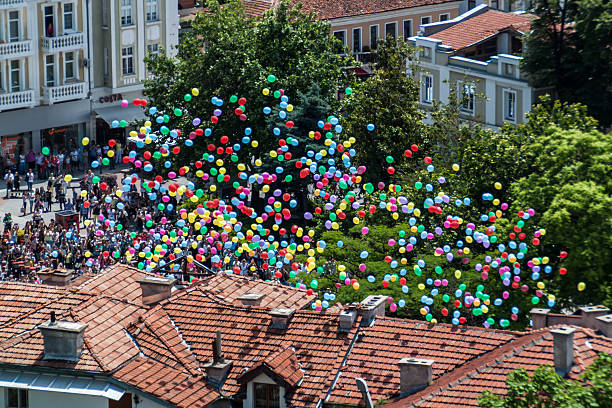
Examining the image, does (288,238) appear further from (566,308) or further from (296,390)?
(296,390)

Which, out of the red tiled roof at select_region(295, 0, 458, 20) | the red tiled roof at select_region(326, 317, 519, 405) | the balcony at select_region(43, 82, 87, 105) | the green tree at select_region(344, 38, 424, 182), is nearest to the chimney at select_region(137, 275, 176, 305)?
the red tiled roof at select_region(326, 317, 519, 405)

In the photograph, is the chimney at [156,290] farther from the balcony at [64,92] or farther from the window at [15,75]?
the balcony at [64,92]

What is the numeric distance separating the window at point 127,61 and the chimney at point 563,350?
63.0 metres

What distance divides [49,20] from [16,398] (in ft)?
178

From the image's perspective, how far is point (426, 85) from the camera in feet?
347

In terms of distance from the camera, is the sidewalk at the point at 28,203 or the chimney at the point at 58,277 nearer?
the chimney at the point at 58,277

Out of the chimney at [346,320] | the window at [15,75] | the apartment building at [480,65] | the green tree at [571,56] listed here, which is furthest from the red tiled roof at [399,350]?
the window at [15,75]

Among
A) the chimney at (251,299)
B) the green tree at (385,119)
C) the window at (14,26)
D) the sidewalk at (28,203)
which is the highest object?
the window at (14,26)

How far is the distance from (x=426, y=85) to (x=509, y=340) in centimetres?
5429

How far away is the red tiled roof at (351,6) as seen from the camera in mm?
123938

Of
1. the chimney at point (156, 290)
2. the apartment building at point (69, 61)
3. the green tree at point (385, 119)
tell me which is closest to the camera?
the chimney at point (156, 290)

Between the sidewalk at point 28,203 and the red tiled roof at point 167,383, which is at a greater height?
the sidewalk at point 28,203

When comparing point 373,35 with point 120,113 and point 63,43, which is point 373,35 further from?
point 63,43

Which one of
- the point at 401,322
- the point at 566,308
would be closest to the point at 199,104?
the point at 566,308
